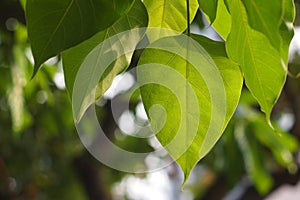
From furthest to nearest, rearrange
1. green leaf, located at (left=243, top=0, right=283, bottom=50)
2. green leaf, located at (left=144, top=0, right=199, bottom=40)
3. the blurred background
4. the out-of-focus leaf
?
the out-of-focus leaf
the blurred background
green leaf, located at (left=144, top=0, right=199, bottom=40)
green leaf, located at (left=243, top=0, right=283, bottom=50)

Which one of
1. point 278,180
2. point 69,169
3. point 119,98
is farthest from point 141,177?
point 119,98

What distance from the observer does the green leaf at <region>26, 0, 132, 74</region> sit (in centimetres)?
48

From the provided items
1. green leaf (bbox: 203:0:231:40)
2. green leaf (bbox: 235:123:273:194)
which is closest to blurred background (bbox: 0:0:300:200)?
green leaf (bbox: 235:123:273:194)

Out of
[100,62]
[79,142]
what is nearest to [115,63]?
[100,62]

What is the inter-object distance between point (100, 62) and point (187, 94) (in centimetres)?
8

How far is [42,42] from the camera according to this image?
0.48 metres

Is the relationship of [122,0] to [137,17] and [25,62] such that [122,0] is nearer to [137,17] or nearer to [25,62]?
[137,17]

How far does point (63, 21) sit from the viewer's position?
48cm

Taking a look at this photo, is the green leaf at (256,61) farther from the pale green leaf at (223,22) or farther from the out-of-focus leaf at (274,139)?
the out-of-focus leaf at (274,139)

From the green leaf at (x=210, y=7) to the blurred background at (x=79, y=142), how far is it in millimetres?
775

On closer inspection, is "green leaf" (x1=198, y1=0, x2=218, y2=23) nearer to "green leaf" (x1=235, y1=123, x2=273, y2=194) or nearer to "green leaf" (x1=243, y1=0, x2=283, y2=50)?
"green leaf" (x1=243, y1=0, x2=283, y2=50)

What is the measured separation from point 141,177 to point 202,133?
245 centimetres

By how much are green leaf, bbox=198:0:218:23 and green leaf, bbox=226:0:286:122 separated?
0.05 feet

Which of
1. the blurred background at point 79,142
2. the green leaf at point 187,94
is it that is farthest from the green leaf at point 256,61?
the blurred background at point 79,142
